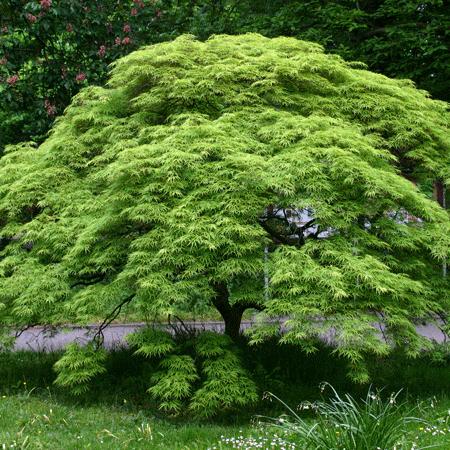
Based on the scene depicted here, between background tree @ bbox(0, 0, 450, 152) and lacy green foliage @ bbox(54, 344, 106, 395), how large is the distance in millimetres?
5063

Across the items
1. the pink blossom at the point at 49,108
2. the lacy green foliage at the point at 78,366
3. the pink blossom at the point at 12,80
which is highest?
the pink blossom at the point at 12,80

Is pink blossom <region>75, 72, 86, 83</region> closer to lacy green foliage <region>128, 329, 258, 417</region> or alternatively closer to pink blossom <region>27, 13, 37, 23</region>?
pink blossom <region>27, 13, 37, 23</region>

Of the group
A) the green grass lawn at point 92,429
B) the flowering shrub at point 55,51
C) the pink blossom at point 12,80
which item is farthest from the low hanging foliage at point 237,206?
the flowering shrub at point 55,51

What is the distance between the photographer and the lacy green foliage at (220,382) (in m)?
4.43

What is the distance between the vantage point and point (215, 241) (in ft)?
14.5

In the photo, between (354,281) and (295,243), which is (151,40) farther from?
(354,281)

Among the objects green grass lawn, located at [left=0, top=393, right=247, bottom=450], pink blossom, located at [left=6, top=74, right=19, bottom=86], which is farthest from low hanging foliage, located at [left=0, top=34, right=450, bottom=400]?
pink blossom, located at [left=6, top=74, right=19, bottom=86]

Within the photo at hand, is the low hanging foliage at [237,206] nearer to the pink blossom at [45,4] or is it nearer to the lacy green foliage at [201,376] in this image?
the lacy green foliage at [201,376]

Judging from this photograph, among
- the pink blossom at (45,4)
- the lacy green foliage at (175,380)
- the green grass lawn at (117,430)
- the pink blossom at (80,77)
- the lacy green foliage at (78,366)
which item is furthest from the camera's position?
the pink blossom at (80,77)

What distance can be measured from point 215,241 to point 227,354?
96 cm

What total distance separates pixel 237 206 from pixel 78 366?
182 centimetres

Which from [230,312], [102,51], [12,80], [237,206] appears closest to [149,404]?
[230,312]

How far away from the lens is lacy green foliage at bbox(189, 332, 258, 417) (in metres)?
4.43

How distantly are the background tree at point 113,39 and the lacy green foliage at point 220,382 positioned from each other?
560 cm
